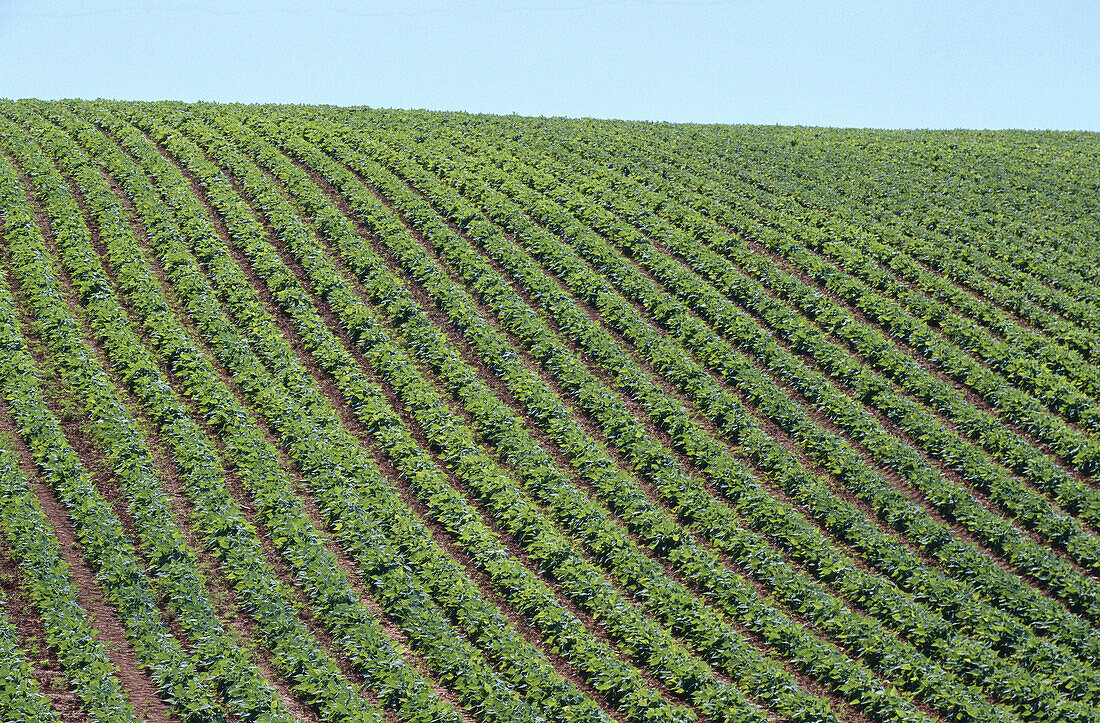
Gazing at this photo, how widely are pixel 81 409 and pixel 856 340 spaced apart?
52.6ft

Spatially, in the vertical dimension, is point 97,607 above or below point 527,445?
below

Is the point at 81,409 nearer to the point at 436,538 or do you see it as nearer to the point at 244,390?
the point at 244,390

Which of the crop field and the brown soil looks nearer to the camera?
the brown soil

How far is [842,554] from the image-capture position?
647 inches

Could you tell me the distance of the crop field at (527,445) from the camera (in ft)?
44.1

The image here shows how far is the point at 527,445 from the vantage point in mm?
18562

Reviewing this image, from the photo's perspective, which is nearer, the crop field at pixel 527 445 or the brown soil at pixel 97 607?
the brown soil at pixel 97 607

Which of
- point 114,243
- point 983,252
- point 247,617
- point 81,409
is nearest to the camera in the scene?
point 247,617

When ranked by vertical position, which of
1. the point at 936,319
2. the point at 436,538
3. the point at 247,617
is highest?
the point at 936,319

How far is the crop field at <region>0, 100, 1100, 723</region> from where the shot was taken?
44.1 feet

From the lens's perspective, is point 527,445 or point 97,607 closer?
point 97,607

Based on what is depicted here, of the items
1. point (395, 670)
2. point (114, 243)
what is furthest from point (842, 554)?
point (114, 243)

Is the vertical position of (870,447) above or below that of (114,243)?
below

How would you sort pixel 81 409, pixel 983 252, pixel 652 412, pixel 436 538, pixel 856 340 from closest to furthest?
pixel 436 538
pixel 81 409
pixel 652 412
pixel 856 340
pixel 983 252
